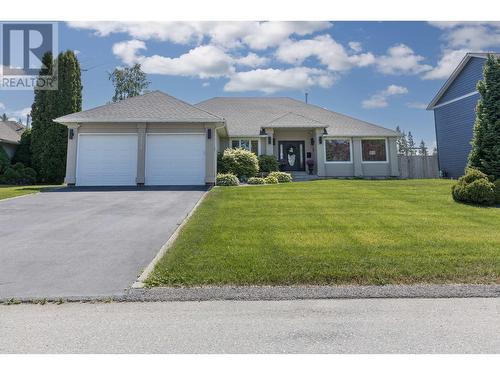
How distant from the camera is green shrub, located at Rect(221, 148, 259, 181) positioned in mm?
18078

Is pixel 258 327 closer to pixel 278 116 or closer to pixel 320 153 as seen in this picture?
pixel 320 153

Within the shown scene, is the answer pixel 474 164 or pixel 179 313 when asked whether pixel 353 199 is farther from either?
pixel 179 313

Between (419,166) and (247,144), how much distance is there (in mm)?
12380

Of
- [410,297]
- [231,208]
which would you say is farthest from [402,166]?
[410,297]

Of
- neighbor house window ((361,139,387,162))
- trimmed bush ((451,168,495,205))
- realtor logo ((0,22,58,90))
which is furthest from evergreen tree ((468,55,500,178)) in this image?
realtor logo ((0,22,58,90))

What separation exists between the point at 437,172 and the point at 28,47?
25101mm

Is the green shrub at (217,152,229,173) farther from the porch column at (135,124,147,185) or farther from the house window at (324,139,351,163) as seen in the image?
the house window at (324,139,351,163)

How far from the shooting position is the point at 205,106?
25953 millimetres

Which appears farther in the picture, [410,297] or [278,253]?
[278,253]

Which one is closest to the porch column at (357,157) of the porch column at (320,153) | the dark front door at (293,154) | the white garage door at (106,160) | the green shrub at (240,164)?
the porch column at (320,153)

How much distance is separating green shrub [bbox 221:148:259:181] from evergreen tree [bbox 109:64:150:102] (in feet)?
77.5

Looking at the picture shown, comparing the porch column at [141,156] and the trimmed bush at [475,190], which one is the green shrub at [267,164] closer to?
the porch column at [141,156]

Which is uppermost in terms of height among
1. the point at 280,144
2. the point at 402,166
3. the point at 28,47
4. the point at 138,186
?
the point at 28,47

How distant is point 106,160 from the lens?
15805mm
